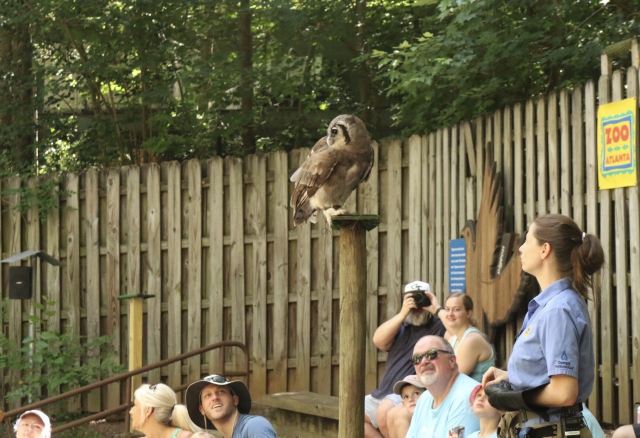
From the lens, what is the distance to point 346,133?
20.0ft

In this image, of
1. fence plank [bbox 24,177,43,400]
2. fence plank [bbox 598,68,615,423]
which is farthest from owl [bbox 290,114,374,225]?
fence plank [bbox 24,177,43,400]

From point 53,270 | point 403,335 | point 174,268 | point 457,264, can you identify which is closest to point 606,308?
point 403,335

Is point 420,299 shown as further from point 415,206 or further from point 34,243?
point 34,243

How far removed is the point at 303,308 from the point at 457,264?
75.2 inches

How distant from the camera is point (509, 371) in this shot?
14.1ft

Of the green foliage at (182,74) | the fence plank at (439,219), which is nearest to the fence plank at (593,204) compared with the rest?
the fence plank at (439,219)

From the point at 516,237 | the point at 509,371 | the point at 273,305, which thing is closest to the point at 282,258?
the point at 273,305

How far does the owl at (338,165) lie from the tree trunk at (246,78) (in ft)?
24.7

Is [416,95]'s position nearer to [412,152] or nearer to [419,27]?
[412,152]

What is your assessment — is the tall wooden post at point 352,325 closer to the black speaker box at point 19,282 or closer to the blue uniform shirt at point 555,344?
the blue uniform shirt at point 555,344

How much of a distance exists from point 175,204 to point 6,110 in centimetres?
376

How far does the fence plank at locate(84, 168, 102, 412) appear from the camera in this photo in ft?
39.5

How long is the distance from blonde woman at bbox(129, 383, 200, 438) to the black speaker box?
230 inches

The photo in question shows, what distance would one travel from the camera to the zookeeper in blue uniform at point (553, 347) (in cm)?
412
